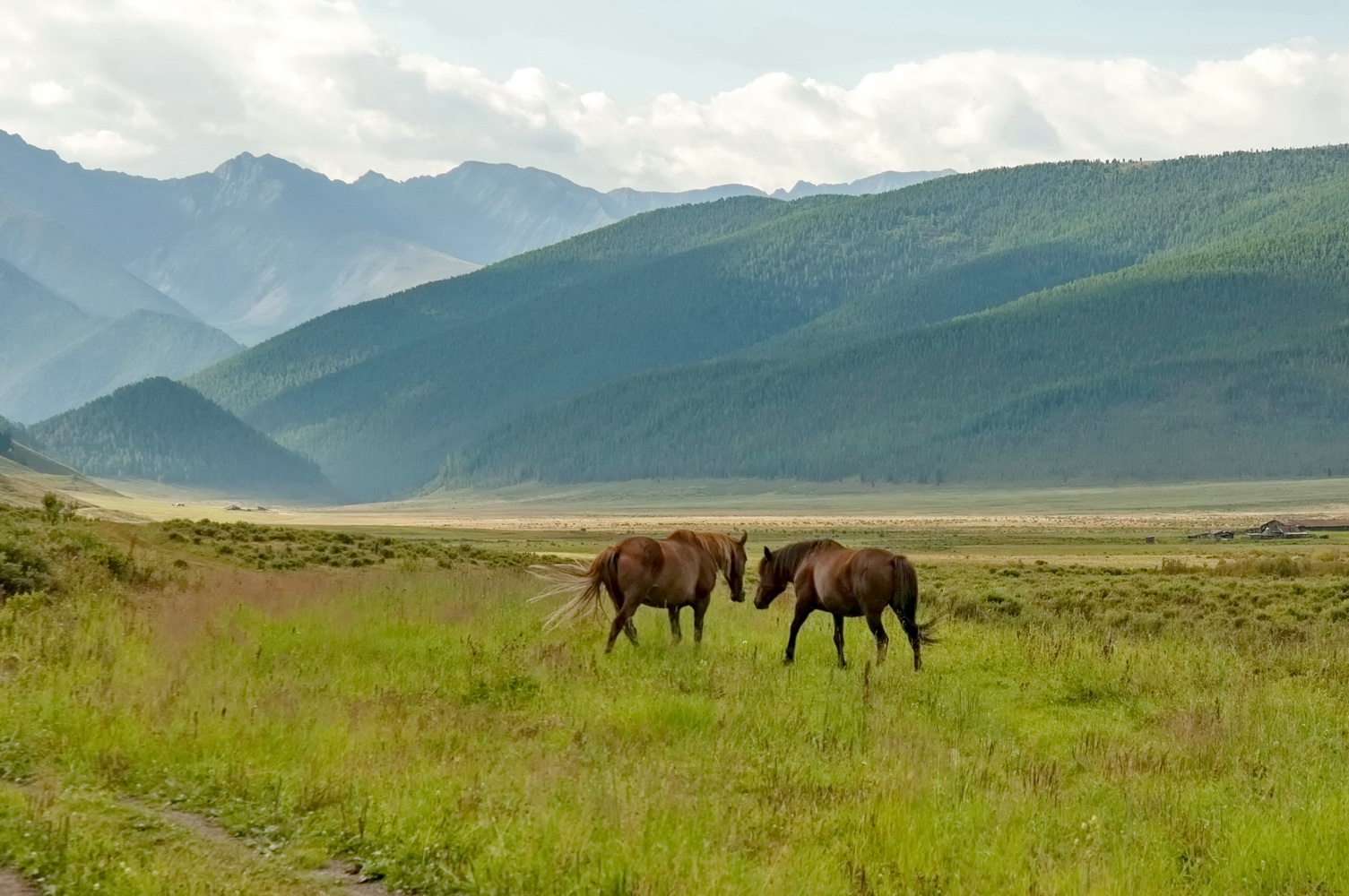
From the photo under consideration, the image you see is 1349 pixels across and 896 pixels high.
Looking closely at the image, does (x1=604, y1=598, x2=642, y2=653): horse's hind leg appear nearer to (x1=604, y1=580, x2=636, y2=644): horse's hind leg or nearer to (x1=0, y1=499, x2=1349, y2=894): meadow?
(x1=604, y1=580, x2=636, y2=644): horse's hind leg

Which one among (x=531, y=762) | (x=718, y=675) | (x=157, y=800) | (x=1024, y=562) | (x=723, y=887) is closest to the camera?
(x=723, y=887)

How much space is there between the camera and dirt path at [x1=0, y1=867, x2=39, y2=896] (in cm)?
792

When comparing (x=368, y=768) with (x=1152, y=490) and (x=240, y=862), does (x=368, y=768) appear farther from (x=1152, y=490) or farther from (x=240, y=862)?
(x=1152, y=490)

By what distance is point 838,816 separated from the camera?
1009cm

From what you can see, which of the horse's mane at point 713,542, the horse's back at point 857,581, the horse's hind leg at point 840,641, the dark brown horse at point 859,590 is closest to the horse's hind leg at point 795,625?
the dark brown horse at point 859,590

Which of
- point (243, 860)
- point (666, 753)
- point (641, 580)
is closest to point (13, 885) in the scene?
point (243, 860)

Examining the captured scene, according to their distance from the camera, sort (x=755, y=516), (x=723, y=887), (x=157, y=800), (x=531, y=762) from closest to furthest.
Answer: (x=723, y=887)
(x=157, y=800)
(x=531, y=762)
(x=755, y=516)

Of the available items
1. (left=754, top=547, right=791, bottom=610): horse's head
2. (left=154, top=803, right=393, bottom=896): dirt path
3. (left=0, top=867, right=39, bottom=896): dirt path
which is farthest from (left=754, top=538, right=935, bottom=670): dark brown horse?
(left=0, top=867, right=39, bottom=896): dirt path

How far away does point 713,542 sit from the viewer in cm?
1952

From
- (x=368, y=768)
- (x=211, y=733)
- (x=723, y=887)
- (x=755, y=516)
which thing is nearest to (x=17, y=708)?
(x=211, y=733)

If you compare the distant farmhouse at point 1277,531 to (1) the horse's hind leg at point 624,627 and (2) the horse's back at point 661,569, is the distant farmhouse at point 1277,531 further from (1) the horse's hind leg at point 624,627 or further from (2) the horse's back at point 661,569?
(1) the horse's hind leg at point 624,627

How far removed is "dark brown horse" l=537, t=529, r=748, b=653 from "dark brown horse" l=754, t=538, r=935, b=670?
49.5 inches

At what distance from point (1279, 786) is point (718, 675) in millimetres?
5951

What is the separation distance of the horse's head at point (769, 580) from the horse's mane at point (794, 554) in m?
0.03
